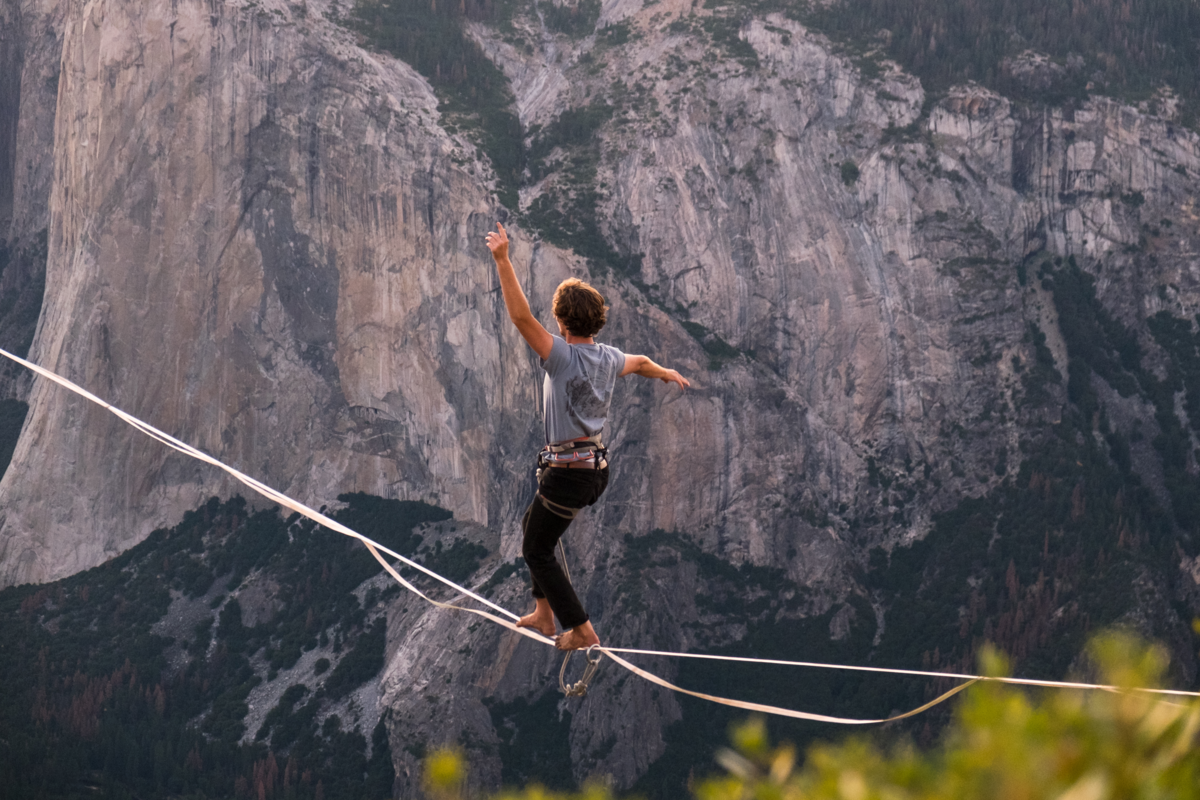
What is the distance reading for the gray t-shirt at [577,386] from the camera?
9508 mm

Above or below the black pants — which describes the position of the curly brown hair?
above

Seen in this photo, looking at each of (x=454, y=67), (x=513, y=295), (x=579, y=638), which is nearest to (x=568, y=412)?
(x=513, y=295)

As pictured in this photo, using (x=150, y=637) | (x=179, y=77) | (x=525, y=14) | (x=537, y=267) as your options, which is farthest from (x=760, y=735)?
(x=525, y=14)

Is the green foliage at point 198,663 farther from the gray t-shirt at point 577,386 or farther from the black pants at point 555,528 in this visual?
the gray t-shirt at point 577,386

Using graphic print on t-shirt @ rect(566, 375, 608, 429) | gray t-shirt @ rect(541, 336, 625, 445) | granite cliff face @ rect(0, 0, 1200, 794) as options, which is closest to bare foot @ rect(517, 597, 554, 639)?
gray t-shirt @ rect(541, 336, 625, 445)

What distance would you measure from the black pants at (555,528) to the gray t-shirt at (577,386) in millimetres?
342

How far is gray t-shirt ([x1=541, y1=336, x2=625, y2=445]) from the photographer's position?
9508 millimetres

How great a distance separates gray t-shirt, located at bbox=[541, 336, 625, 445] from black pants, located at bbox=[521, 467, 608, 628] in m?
0.34

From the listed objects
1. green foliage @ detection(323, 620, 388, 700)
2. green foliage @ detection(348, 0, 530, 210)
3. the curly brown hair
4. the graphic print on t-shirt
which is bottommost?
green foliage @ detection(323, 620, 388, 700)

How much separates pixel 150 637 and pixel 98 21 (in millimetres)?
37599

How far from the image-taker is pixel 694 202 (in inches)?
2918

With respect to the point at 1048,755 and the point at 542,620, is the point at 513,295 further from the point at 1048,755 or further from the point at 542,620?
the point at 1048,755

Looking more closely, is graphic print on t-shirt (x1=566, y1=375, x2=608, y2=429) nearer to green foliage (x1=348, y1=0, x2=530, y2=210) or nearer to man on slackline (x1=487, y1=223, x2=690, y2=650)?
man on slackline (x1=487, y1=223, x2=690, y2=650)

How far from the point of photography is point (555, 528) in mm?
10242
